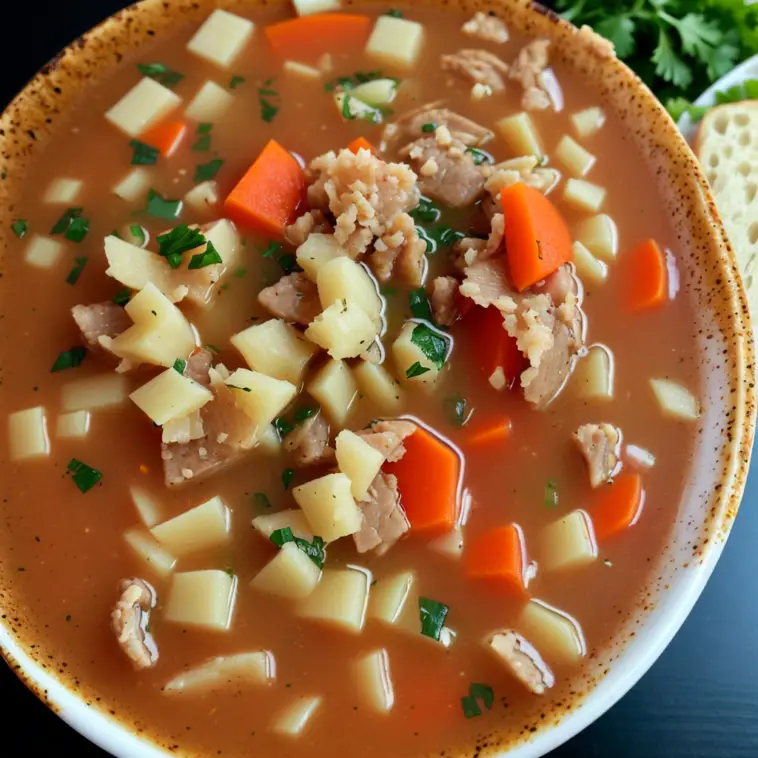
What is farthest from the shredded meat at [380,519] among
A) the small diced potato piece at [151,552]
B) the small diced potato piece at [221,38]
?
the small diced potato piece at [221,38]

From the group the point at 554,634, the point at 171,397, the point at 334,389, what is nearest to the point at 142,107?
the point at 171,397

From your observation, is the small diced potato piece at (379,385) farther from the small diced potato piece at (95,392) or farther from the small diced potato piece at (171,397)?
the small diced potato piece at (95,392)

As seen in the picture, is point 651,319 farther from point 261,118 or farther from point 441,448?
point 261,118

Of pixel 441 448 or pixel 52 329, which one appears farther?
pixel 52 329

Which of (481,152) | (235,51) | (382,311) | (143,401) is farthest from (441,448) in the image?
(235,51)

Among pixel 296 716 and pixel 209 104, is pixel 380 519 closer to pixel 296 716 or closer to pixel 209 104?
pixel 296 716

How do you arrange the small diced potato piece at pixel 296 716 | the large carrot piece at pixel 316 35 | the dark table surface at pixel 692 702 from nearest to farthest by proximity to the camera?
the small diced potato piece at pixel 296 716, the dark table surface at pixel 692 702, the large carrot piece at pixel 316 35
